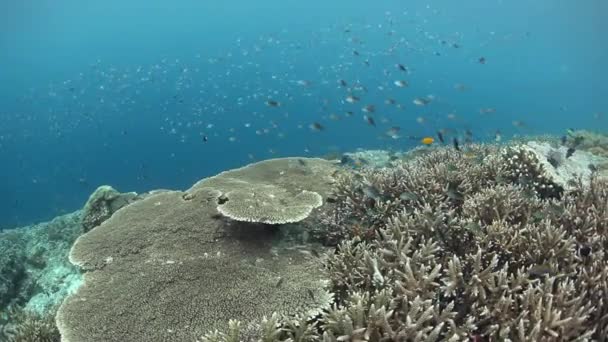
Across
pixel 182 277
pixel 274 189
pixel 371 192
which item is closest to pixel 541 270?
pixel 371 192

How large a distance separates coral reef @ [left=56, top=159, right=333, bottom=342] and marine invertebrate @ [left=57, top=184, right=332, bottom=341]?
0.01 m

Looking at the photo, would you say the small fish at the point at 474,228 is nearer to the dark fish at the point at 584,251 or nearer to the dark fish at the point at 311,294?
the dark fish at the point at 584,251

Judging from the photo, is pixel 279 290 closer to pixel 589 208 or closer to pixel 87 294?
pixel 87 294

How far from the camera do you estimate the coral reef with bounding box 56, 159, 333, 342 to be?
4.88m

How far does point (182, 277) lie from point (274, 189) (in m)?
2.54

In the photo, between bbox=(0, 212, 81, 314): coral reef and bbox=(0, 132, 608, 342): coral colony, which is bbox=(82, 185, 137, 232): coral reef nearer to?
bbox=(0, 212, 81, 314): coral reef

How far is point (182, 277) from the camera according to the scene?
5.60 meters

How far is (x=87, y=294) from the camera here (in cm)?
552

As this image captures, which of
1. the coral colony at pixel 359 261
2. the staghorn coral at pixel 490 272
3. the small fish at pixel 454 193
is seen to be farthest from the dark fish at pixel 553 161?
the small fish at pixel 454 193

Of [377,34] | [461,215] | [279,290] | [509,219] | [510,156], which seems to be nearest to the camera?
[279,290]

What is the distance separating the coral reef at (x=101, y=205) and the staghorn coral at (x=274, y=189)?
3114 mm

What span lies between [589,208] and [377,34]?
164 meters

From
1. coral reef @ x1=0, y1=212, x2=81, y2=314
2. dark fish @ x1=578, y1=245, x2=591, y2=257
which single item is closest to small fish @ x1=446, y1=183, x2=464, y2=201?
dark fish @ x1=578, y1=245, x2=591, y2=257

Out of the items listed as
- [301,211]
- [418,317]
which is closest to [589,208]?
[418,317]
